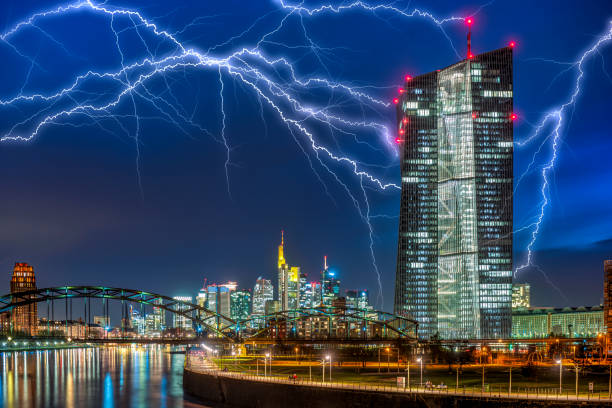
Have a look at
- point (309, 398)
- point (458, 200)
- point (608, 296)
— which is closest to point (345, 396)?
point (309, 398)

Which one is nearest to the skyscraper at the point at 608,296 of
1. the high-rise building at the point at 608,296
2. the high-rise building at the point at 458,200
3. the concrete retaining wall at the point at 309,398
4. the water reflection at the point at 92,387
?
the high-rise building at the point at 608,296

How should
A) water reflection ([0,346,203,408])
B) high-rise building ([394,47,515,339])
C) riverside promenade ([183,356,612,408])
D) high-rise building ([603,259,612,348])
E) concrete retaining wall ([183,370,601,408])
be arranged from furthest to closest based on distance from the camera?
high-rise building ([394,47,515,339])
high-rise building ([603,259,612,348])
water reflection ([0,346,203,408])
concrete retaining wall ([183,370,601,408])
riverside promenade ([183,356,612,408])

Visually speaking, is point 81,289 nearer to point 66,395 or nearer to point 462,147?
point 66,395

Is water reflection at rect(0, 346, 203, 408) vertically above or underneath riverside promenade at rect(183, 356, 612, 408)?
underneath

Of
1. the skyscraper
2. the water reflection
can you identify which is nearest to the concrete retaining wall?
Answer: the water reflection

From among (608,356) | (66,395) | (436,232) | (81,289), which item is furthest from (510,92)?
(66,395)

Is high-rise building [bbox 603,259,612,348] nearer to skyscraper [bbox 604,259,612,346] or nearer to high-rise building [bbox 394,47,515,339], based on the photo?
skyscraper [bbox 604,259,612,346]

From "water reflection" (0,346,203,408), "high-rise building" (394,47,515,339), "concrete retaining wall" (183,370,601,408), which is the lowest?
"water reflection" (0,346,203,408)
